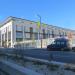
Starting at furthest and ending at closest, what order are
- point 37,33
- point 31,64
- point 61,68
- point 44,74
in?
point 37,33 < point 31,64 < point 44,74 < point 61,68

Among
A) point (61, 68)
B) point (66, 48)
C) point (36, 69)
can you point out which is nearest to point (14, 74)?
point (36, 69)

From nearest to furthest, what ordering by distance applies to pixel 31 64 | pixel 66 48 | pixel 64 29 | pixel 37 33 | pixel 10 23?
pixel 31 64
pixel 66 48
pixel 10 23
pixel 37 33
pixel 64 29

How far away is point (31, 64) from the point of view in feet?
33.7

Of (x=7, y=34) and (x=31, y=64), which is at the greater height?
(x=7, y=34)

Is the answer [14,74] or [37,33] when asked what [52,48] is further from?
[37,33]

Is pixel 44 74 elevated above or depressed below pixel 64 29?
below

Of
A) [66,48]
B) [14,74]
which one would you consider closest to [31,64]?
[14,74]

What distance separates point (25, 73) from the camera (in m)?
8.57

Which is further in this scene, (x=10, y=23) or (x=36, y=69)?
(x=10, y=23)

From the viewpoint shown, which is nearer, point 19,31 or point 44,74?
point 44,74

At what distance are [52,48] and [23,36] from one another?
3465 inches

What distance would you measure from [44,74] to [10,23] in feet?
397

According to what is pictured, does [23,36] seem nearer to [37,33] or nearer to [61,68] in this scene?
[37,33]

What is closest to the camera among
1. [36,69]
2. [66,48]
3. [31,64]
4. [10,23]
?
[36,69]
